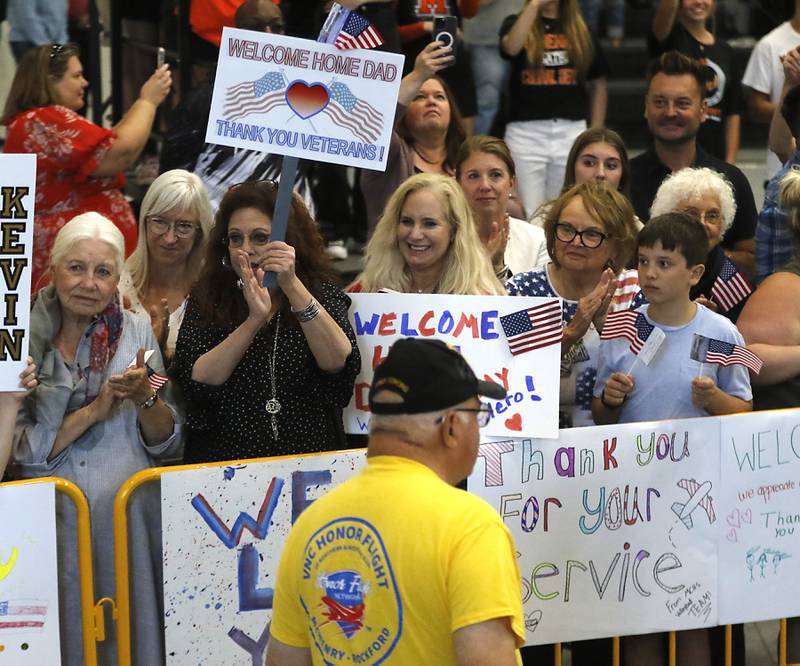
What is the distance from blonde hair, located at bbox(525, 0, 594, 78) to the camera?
27.5ft

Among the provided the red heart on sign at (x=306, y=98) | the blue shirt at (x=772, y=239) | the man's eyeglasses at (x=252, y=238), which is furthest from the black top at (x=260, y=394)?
the blue shirt at (x=772, y=239)

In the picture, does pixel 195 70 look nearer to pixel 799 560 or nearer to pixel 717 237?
pixel 717 237

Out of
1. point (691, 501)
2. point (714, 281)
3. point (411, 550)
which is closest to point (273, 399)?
point (691, 501)

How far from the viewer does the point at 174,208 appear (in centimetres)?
568

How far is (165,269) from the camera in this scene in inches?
227

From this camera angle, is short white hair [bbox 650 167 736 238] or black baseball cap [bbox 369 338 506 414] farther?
short white hair [bbox 650 167 736 238]

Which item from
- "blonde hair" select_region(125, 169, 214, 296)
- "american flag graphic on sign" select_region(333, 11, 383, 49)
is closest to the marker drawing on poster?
"blonde hair" select_region(125, 169, 214, 296)

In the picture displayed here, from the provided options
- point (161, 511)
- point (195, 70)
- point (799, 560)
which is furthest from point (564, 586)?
point (195, 70)

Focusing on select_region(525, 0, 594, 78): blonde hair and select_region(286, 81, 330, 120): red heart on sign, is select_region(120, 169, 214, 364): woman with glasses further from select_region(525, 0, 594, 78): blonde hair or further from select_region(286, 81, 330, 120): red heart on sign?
select_region(525, 0, 594, 78): blonde hair

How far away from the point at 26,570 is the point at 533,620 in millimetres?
1741

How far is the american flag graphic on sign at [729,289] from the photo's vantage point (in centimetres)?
595

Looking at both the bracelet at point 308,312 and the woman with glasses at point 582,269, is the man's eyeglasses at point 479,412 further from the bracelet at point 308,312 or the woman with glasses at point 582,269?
the woman with glasses at point 582,269

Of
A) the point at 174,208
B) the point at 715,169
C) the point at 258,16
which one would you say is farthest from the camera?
the point at 715,169

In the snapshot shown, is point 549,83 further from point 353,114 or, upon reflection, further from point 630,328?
point 353,114
